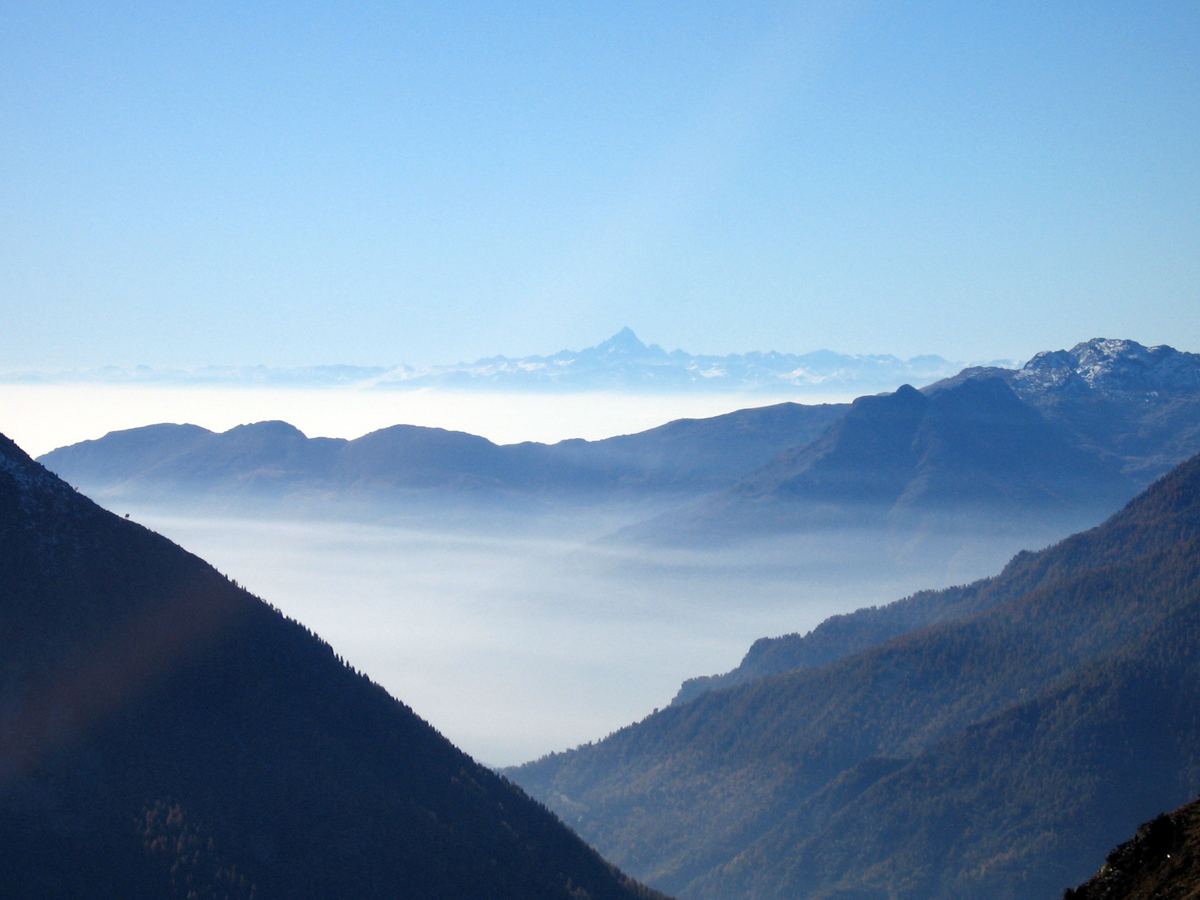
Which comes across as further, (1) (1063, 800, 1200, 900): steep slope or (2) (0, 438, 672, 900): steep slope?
(2) (0, 438, 672, 900): steep slope

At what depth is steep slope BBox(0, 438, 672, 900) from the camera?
79.1 m

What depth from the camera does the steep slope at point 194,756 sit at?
79.1 m

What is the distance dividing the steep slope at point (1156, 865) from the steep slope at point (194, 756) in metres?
64.6

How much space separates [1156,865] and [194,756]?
2997 inches

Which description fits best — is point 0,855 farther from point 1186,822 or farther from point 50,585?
point 1186,822

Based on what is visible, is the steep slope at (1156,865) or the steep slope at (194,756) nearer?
the steep slope at (1156,865)

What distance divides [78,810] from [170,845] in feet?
23.8

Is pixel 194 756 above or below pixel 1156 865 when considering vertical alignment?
above

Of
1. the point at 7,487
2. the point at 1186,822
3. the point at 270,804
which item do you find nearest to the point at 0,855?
the point at 270,804

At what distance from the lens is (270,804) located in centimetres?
9181

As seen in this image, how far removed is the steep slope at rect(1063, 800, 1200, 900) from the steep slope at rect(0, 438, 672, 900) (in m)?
64.6

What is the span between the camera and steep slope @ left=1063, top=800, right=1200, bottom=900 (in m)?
36.2

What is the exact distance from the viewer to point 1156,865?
3819cm

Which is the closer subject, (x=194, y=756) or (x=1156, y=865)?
(x=1156, y=865)
